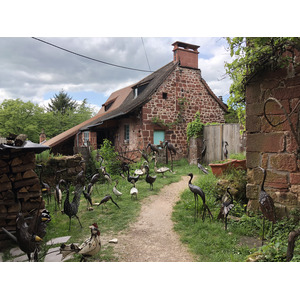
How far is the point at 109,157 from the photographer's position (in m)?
5.55

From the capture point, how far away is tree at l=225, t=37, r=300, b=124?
2463mm

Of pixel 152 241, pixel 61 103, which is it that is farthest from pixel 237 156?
pixel 61 103

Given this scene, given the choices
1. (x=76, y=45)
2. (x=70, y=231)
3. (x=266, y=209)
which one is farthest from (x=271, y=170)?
(x=76, y=45)

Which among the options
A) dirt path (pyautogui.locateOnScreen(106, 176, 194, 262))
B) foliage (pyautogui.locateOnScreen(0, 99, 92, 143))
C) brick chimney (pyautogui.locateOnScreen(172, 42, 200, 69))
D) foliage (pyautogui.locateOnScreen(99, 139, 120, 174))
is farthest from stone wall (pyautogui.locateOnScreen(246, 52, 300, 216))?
foliage (pyautogui.locateOnScreen(99, 139, 120, 174))

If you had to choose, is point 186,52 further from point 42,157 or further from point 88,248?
point 42,157

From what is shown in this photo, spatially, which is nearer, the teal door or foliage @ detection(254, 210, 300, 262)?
foliage @ detection(254, 210, 300, 262)

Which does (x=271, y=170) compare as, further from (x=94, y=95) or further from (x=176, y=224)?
(x=94, y=95)

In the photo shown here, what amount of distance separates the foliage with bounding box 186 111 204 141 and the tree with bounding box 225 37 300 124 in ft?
5.07

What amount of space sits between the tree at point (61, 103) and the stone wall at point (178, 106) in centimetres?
152

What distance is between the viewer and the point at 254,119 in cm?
285

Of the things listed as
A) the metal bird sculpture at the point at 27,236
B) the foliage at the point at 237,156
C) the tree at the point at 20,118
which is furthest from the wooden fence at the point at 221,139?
the metal bird sculpture at the point at 27,236

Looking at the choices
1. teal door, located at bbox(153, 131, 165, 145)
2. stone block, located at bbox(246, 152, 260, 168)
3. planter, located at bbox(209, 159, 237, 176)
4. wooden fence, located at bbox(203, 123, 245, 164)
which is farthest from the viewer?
wooden fence, located at bbox(203, 123, 245, 164)

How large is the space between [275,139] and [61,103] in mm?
2524

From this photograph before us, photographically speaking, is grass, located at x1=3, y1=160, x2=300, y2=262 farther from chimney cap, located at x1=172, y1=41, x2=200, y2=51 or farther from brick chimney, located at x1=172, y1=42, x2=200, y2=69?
chimney cap, located at x1=172, y1=41, x2=200, y2=51
